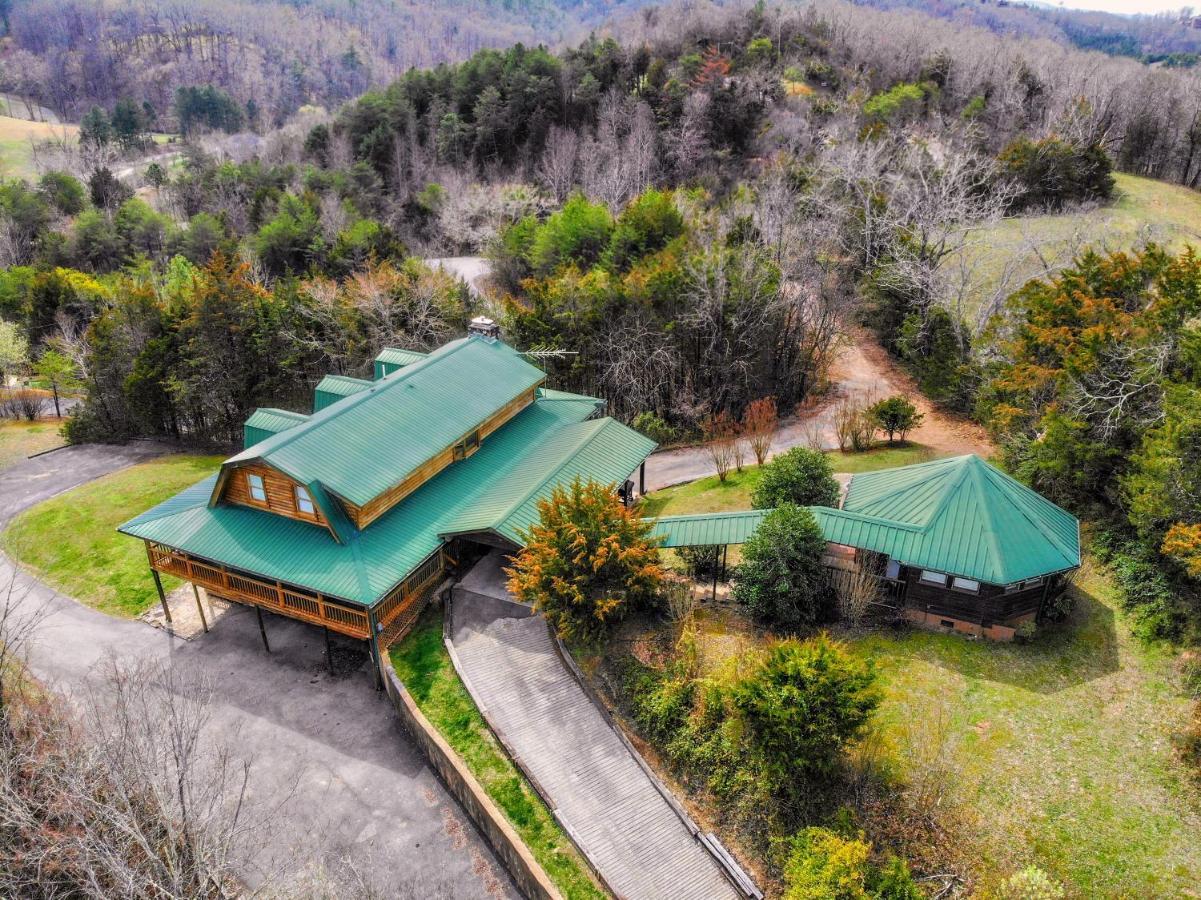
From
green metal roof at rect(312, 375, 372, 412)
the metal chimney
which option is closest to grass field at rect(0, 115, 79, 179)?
green metal roof at rect(312, 375, 372, 412)

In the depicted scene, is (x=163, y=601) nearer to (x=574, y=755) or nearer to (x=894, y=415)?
(x=574, y=755)

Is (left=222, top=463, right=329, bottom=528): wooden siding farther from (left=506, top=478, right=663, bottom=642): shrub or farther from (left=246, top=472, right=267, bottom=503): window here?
(left=506, top=478, right=663, bottom=642): shrub

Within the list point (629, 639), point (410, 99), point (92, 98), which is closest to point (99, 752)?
point (629, 639)

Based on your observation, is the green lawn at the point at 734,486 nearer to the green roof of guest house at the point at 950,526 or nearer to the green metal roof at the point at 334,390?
the green roof of guest house at the point at 950,526

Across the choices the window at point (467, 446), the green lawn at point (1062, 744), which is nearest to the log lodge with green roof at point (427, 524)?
the window at point (467, 446)

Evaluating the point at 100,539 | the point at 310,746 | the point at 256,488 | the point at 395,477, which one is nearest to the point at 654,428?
the point at 395,477

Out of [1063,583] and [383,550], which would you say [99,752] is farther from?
[1063,583]
